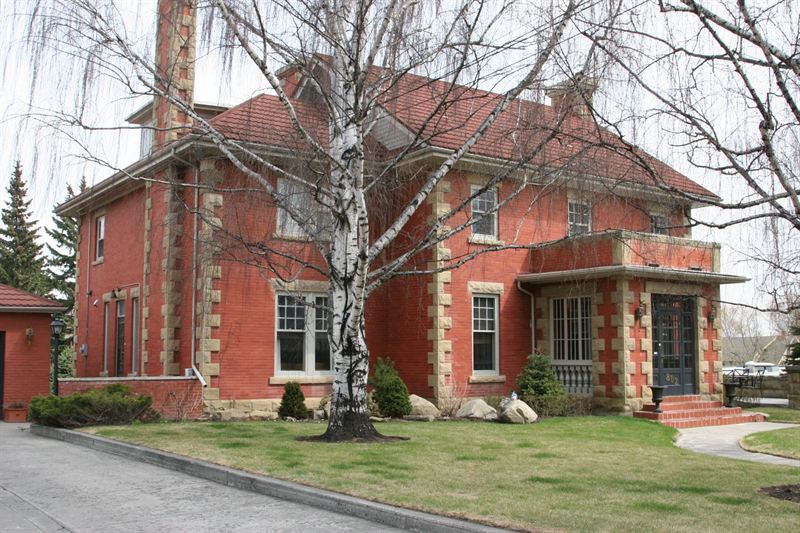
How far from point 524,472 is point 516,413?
25.5ft

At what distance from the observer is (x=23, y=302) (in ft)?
76.5

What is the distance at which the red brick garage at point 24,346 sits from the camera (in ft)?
75.5

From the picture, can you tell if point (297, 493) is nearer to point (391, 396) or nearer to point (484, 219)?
point (391, 396)

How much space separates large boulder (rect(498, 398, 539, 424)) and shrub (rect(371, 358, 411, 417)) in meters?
2.25

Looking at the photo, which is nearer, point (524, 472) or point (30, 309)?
point (524, 472)

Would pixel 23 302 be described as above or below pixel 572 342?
above

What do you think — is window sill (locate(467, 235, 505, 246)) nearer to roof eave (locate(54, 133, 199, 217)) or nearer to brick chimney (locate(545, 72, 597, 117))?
roof eave (locate(54, 133, 199, 217))

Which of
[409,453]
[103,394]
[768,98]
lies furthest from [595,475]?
[103,394]

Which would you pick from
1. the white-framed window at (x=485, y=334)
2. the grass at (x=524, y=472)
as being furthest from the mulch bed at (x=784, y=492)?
the white-framed window at (x=485, y=334)

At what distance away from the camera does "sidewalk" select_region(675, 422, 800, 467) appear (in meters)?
14.1

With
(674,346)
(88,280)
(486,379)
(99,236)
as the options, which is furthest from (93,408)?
(674,346)

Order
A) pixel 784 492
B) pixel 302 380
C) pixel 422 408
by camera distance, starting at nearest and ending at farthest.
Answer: pixel 784 492, pixel 422 408, pixel 302 380

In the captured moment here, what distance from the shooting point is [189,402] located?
1884cm

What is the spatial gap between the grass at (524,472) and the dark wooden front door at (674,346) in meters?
4.86
